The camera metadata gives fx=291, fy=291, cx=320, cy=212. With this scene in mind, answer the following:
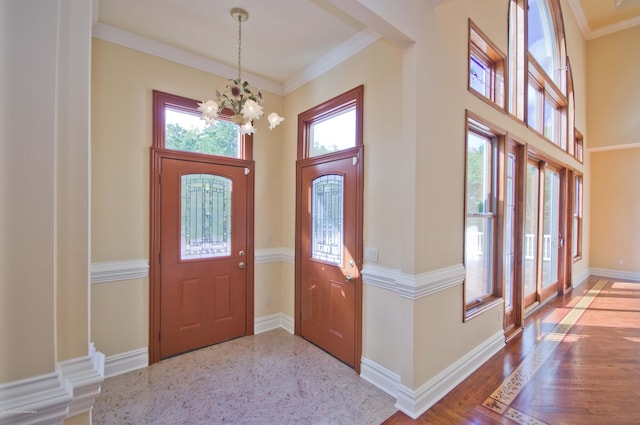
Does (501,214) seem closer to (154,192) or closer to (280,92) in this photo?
(280,92)

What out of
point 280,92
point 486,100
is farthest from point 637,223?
point 280,92

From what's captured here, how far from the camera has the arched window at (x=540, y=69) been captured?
3.58 meters

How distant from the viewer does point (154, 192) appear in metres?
2.89

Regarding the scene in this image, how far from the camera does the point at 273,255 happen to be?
380 centimetres

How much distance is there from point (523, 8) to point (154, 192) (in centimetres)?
494

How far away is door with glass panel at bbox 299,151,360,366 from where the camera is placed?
9.50ft

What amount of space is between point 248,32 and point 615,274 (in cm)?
906

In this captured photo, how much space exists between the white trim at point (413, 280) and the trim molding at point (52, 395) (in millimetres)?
1890

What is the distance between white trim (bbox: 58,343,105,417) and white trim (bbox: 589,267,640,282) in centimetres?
948

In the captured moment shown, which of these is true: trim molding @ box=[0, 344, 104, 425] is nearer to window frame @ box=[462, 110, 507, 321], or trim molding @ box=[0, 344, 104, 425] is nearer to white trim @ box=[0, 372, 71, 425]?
white trim @ box=[0, 372, 71, 425]

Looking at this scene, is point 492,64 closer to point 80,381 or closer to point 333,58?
point 333,58

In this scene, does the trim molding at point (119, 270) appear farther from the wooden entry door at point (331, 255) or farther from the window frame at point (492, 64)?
the window frame at point (492, 64)

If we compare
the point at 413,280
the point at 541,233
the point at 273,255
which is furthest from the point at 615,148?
the point at 273,255

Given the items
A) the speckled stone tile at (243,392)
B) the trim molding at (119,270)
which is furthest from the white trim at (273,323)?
the trim molding at (119,270)
